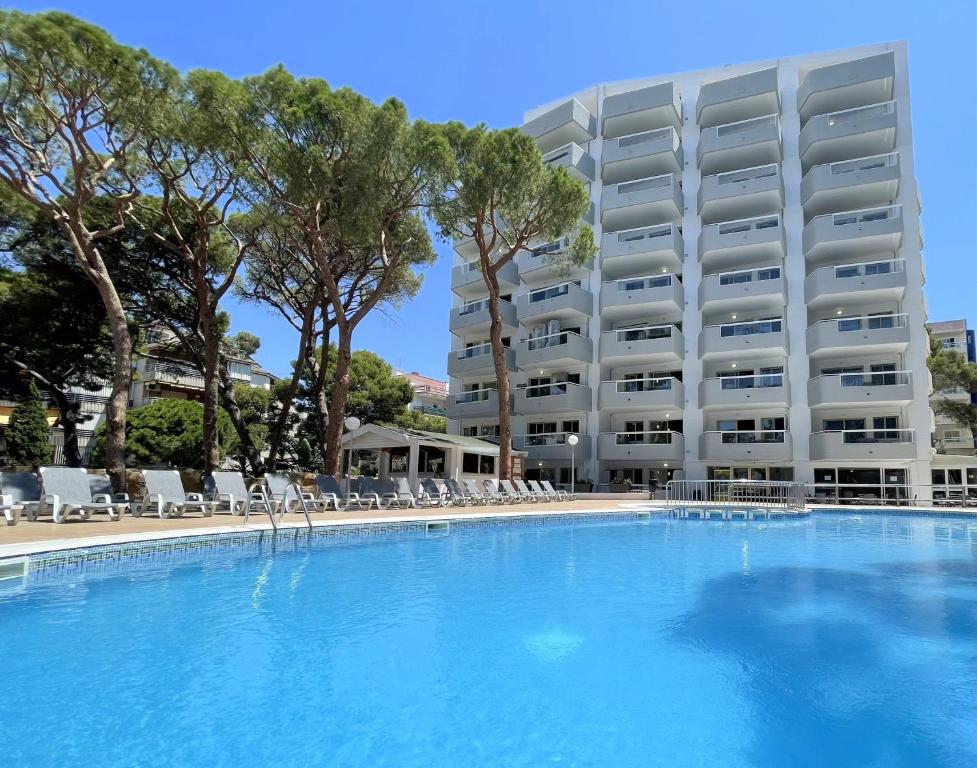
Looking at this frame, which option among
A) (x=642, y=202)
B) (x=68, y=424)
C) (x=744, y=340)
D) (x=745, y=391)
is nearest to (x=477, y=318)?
(x=642, y=202)

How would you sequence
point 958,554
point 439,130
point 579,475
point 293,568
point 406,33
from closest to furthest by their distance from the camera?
point 293,568 → point 958,554 → point 406,33 → point 439,130 → point 579,475

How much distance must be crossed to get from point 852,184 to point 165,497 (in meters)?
30.5

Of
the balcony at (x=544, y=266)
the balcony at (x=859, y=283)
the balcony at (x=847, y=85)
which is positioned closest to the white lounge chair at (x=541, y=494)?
the balcony at (x=544, y=266)

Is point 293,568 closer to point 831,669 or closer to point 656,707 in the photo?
point 656,707

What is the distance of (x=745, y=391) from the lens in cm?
2792

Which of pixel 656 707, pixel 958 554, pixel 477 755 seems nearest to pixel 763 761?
pixel 656 707

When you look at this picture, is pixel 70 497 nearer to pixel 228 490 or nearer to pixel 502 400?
pixel 228 490

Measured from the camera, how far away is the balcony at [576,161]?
1313 inches

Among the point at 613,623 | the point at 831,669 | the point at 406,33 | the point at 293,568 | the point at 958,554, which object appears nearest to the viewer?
the point at 831,669

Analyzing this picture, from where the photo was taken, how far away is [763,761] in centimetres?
328

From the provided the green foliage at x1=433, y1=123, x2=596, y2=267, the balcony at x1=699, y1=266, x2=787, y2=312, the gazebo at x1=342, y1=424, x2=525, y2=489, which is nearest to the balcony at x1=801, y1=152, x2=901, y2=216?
the balcony at x1=699, y1=266, x2=787, y2=312

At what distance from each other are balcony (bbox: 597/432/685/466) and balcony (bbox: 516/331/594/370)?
13.9 ft

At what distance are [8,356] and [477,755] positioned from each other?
91.4 feet

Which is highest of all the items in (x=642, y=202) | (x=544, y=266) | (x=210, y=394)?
(x=642, y=202)
